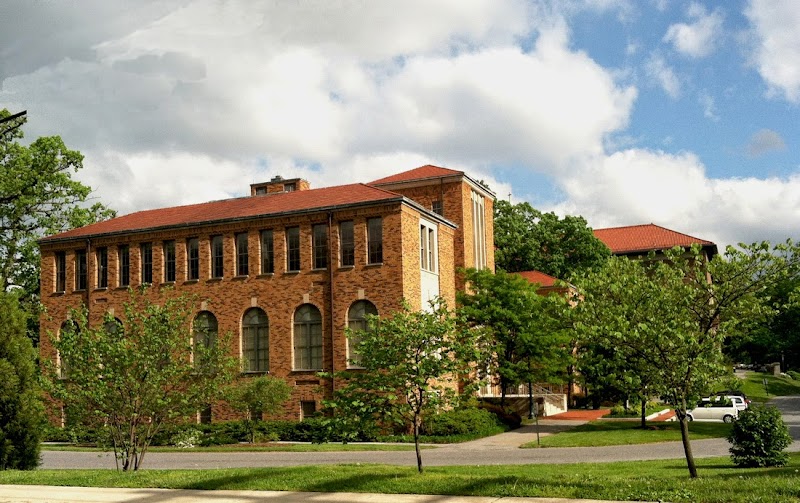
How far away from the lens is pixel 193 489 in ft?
52.2

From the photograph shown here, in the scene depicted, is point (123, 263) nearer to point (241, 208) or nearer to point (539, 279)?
point (241, 208)

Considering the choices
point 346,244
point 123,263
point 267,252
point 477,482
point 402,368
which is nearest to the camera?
point 477,482

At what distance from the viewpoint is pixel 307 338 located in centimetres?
4119

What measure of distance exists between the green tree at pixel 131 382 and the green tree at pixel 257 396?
52.3 ft

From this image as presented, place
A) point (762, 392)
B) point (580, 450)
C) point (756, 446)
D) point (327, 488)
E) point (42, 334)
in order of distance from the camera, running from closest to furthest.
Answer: point (327, 488) < point (756, 446) < point (580, 450) < point (42, 334) < point (762, 392)

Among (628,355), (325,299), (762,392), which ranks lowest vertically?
(762,392)

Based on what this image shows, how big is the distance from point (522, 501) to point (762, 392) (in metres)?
73.8

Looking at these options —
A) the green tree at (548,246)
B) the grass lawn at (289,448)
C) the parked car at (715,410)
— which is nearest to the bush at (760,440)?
the grass lawn at (289,448)

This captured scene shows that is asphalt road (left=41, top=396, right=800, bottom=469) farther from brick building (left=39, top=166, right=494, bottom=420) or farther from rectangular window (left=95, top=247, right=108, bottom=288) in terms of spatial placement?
rectangular window (left=95, top=247, right=108, bottom=288)

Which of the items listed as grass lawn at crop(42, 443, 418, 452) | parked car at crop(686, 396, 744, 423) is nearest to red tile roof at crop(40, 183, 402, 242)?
grass lawn at crop(42, 443, 418, 452)

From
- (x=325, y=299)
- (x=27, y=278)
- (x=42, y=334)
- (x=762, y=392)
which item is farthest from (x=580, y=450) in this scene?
(x=762, y=392)

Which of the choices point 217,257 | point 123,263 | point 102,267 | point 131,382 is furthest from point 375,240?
point 131,382

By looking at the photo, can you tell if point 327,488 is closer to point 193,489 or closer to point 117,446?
point 193,489

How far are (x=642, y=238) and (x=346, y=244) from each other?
197 ft
